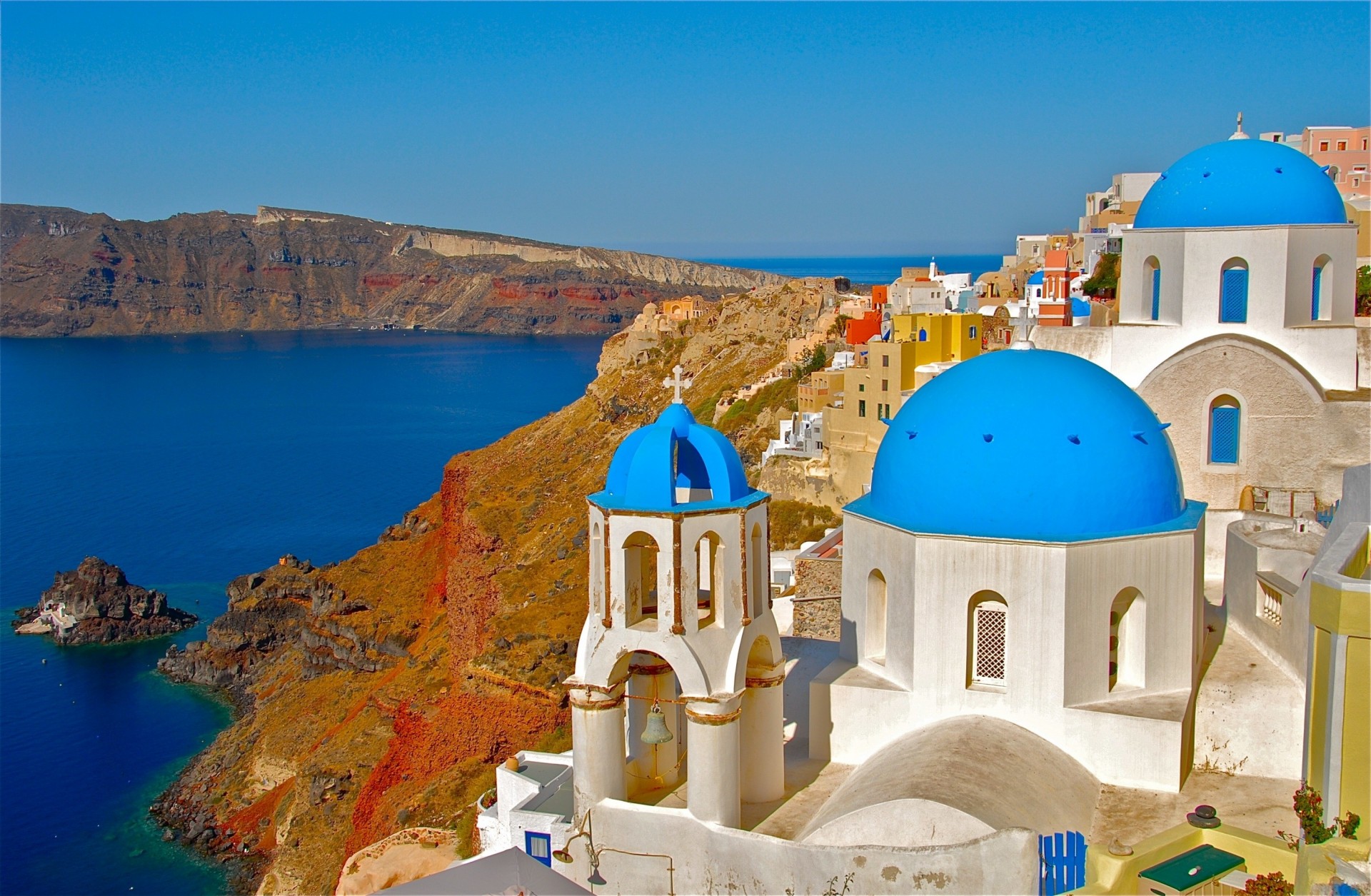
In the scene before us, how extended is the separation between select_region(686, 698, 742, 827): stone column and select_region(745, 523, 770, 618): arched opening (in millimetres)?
880

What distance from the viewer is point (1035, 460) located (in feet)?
37.7

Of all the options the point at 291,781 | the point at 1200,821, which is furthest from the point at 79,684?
the point at 1200,821

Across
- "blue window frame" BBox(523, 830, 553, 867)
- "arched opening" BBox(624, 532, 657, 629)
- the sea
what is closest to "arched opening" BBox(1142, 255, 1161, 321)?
"arched opening" BBox(624, 532, 657, 629)

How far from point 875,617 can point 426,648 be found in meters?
26.7

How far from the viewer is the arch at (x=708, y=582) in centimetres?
1085

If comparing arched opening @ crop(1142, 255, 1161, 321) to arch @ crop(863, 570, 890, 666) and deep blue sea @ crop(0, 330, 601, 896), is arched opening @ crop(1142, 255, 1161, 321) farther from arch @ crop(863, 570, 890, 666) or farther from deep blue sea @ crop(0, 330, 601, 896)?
deep blue sea @ crop(0, 330, 601, 896)

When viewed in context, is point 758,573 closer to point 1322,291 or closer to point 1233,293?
point 1233,293

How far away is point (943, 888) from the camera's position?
9.27 metres

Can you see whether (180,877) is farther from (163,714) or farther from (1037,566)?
(1037,566)

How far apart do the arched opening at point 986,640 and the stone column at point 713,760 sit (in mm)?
2319

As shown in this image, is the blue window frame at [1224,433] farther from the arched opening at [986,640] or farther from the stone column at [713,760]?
the stone column at [713,760]

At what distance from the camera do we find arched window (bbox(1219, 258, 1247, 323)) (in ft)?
52.1

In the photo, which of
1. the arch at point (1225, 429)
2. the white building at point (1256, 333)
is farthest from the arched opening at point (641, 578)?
the arch at point (1225, 429)

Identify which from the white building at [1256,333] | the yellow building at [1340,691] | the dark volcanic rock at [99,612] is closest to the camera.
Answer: the yellow building at [1340,691]
